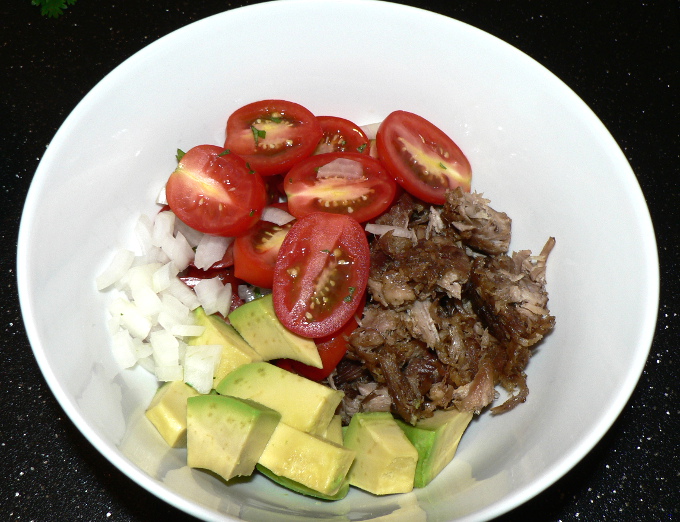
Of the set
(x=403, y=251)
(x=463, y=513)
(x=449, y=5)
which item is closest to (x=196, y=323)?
(x=403, y=251)

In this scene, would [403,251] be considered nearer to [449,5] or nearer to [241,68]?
[241,68]

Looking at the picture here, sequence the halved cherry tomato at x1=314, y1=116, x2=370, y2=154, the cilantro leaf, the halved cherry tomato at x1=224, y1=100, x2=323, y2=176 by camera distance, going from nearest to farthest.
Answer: the halved cherry tomato at x1=224, y1=100, x2=323, y2=176 < the halved cherry tomato at x1=314, y1=116, x2=370, y2=154 < the cilantro leaf

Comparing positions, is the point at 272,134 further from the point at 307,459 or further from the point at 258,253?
the point at 307,459

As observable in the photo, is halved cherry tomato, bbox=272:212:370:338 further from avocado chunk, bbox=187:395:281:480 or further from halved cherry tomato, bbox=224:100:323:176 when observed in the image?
avocado chunk, bbox=187:395:281:480

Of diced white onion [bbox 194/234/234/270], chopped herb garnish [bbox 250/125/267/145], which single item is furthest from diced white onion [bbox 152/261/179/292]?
chopped herb garnish [bbox 250/125/267/145]

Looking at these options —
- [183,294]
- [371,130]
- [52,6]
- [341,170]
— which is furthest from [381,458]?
[52,6]

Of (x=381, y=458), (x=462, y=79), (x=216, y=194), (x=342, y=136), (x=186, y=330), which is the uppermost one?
(x=462, y=79)

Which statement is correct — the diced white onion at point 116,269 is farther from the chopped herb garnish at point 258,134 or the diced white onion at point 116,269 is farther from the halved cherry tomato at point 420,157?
the halved cherry tomato at point 420,157
